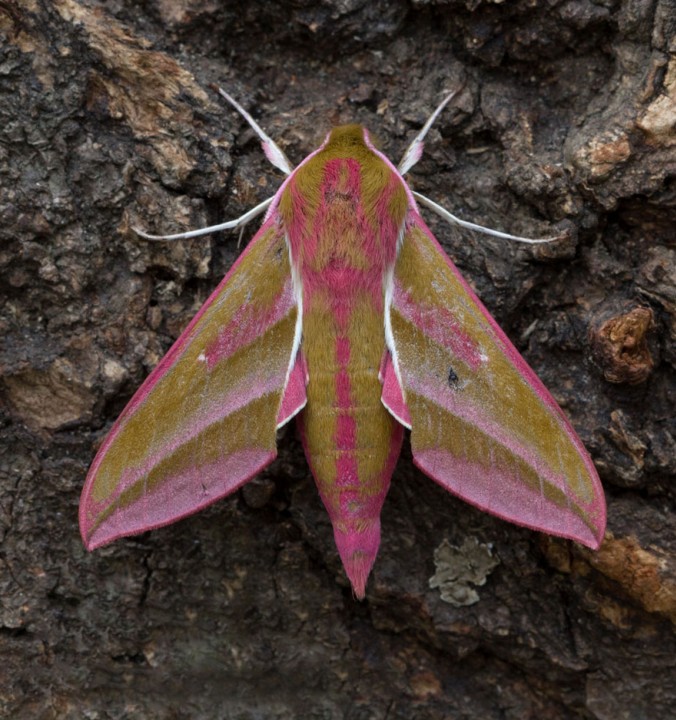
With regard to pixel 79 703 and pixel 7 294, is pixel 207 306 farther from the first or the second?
pixel 79 703

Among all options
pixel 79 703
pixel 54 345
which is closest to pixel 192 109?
pixel 54 345

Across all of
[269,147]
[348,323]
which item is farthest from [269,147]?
[348,323]

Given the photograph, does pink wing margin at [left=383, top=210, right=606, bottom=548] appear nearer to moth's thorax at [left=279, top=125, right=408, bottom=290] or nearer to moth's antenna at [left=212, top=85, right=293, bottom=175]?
moth's thorax at [left=279, top=125, right=408, bottom=290]

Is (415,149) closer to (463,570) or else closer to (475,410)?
(475,410)

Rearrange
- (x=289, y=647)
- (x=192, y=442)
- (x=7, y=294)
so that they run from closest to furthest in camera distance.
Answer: (x=192, y=442)
(x=7, y=294)
(x=289, y=647)

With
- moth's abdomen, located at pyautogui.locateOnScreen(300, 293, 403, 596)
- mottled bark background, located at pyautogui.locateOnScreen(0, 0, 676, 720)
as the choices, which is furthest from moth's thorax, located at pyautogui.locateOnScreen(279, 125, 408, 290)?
mottled bark background, located at pyautogui.locateOnScreen(0, 0, 676, 720)

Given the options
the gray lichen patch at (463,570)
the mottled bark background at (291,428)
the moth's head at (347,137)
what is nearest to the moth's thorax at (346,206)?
the moth's head at (347,137)
